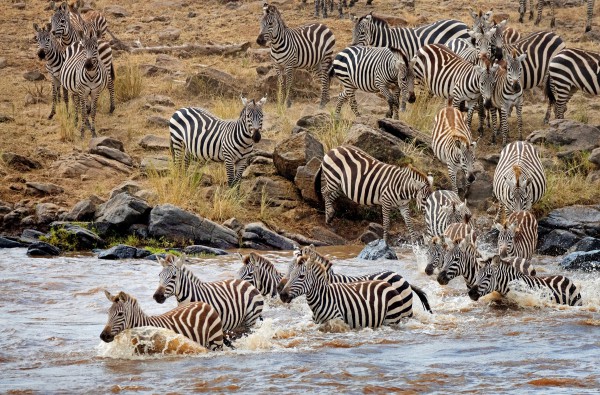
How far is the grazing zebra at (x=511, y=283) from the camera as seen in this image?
11680 mm

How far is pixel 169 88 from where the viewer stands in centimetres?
2180

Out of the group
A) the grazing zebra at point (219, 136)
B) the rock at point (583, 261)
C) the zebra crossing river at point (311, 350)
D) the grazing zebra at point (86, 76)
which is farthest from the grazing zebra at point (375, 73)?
the zebra crossing river at point (311, 350)

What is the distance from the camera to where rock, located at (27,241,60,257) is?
14.3m

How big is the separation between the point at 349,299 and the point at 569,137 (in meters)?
8.37

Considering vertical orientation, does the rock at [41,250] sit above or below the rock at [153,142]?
below

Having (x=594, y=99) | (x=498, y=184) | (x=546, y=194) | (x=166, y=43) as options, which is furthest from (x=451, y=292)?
(x=166, y=43)

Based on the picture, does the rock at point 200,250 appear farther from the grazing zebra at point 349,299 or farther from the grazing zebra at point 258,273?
the grazing zebra at point 349,299

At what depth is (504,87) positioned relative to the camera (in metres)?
18.2

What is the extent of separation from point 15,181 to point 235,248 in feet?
12.7

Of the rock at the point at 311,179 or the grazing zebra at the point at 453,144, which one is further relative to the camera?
the rock at the point at 311,179

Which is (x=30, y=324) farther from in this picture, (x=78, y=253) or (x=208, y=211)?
(x=208, y=211)

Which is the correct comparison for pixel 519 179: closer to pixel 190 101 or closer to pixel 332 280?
pixel 332 280

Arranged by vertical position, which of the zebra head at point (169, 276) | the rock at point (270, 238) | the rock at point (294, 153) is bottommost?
the rock at point (270, 238)

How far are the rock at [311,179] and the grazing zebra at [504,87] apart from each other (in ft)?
11.2
